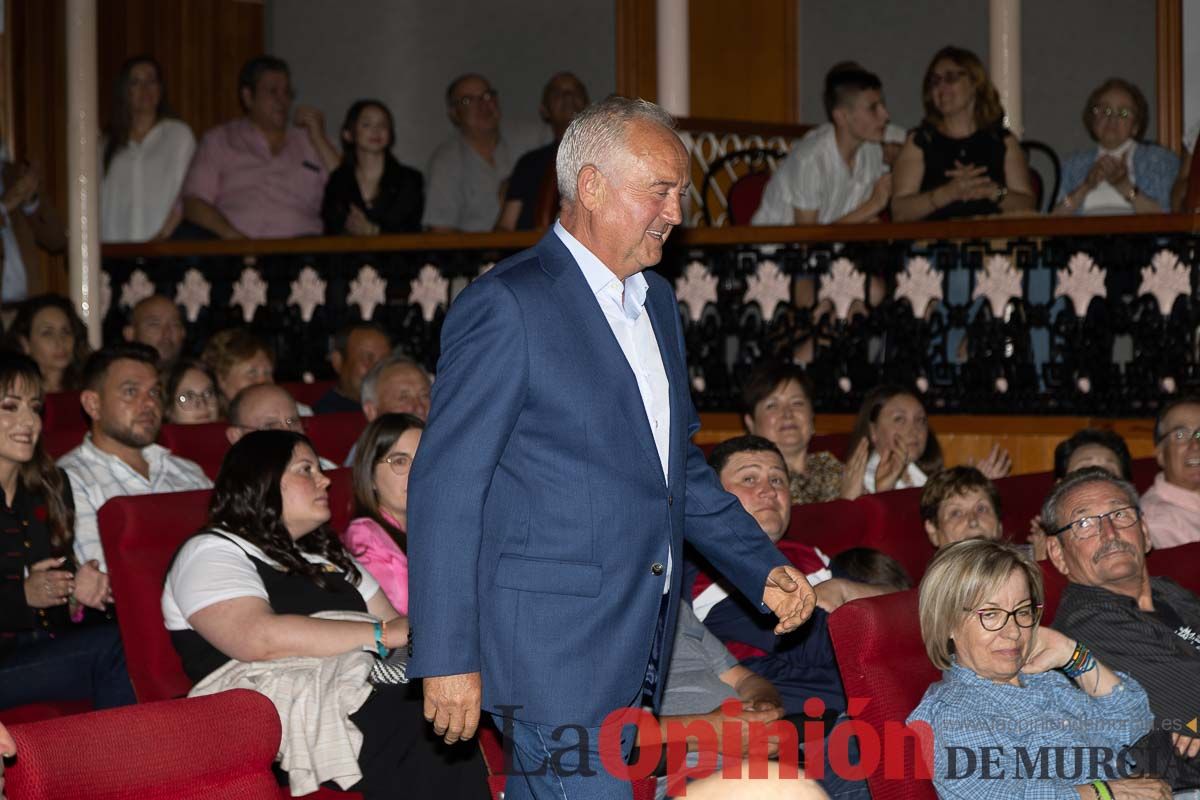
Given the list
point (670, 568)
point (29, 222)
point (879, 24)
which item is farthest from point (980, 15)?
point (670, 568)

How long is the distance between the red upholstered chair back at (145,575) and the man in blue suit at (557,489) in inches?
58.2

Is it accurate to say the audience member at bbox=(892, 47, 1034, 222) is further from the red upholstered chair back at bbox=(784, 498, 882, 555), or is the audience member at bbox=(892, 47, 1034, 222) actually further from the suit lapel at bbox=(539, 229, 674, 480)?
the suit lapel at bbox=(539, 229, 674, 480)

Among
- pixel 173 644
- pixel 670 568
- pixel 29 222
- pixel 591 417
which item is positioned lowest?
pixel 173 644

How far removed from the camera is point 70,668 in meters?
3.81

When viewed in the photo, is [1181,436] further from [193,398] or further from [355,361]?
[193,398]

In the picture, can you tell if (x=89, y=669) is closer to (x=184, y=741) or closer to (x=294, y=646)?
(x=294, y=646)

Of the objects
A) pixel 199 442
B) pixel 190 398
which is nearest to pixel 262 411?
pixel 199 442

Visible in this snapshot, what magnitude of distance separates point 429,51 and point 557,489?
341 inches

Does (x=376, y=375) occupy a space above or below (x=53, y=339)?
below

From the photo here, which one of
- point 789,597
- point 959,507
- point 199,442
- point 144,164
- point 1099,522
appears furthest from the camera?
point 144,164

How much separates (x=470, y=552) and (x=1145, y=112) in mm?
5677

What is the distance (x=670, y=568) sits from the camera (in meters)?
2.35

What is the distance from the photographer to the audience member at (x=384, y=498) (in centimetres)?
381

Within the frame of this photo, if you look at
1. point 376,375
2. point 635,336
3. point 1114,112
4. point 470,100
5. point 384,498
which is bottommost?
point 384,498
